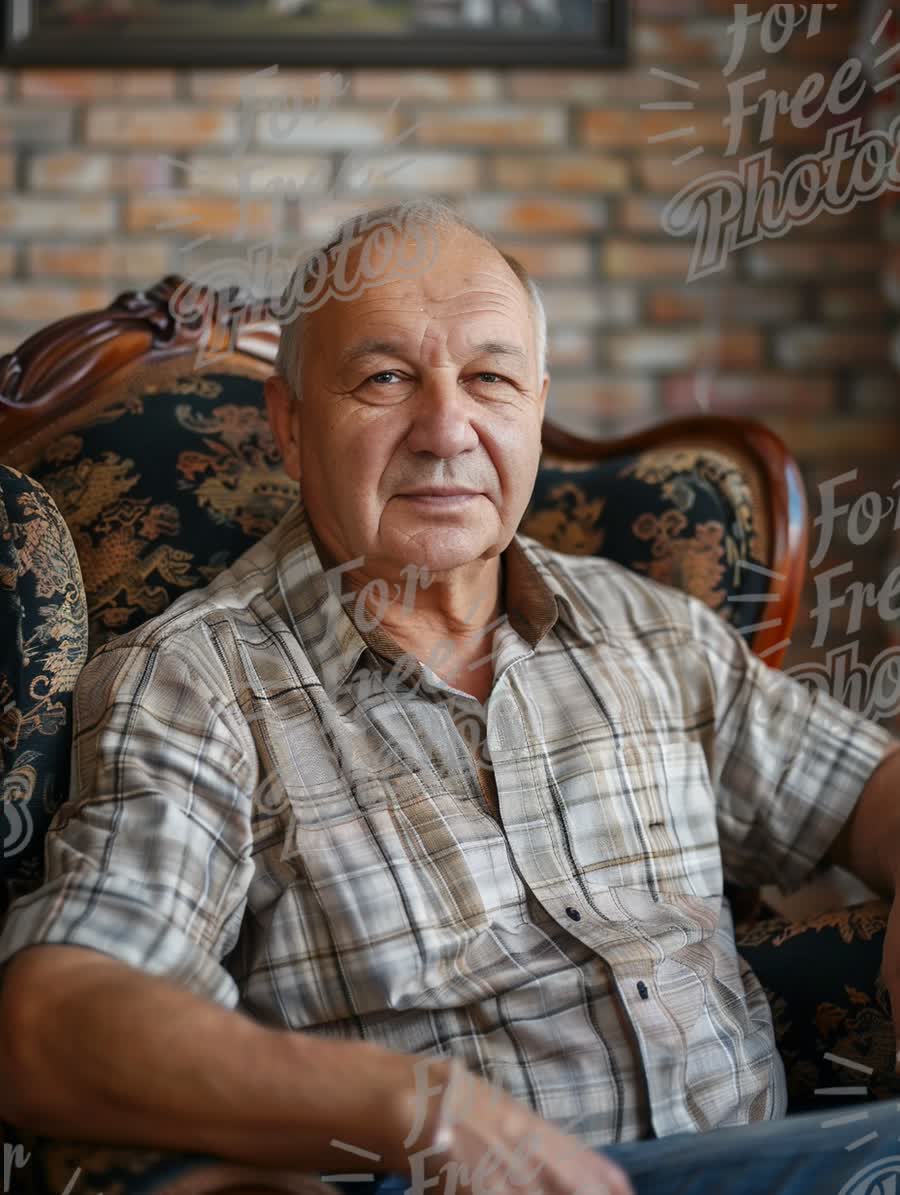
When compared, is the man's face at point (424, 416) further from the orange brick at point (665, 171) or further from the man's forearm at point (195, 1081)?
the orange brick at point (665, 171)

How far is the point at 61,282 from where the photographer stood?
201cm

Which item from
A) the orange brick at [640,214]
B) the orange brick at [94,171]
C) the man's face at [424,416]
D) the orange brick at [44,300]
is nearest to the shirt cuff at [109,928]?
the man's face at [424,416]

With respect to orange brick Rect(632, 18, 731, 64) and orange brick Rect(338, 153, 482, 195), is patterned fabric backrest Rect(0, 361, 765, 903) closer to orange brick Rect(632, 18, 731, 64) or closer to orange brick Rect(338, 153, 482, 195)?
orange brick Rect(338, 153, 482, 195)

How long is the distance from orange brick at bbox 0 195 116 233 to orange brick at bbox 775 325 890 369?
4.06 ft

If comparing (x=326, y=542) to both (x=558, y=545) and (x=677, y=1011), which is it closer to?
(x=558, y=545)

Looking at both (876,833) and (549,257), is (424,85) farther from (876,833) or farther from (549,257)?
(876,833)

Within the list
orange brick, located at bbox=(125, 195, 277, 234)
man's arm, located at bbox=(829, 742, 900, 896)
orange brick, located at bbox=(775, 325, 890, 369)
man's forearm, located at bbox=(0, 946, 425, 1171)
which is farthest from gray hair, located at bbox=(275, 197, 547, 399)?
orange brick, located at bbox=(775, 325, 890, 369)

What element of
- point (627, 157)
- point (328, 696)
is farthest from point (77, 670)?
point (627, 157)

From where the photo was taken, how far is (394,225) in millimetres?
1139

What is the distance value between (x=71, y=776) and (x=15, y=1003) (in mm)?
242

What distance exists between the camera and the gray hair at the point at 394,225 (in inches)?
45.0

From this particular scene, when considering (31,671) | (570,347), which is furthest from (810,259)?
(31,671)

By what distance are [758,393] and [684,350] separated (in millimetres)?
162

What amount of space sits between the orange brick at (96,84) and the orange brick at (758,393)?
1.06 meters
